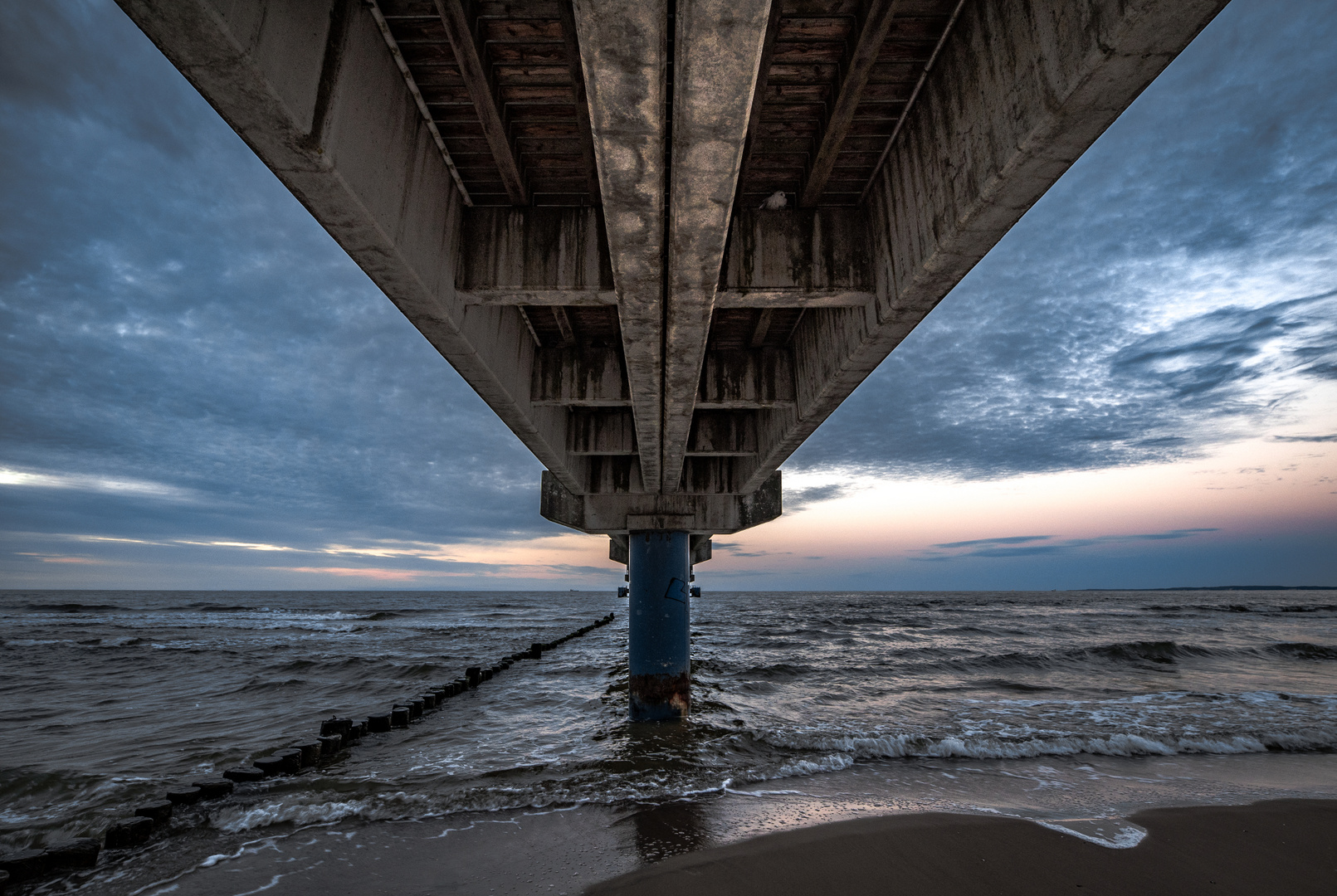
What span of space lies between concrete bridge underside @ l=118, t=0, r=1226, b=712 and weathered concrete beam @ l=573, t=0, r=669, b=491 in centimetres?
2

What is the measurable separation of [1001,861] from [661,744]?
21.5 ft

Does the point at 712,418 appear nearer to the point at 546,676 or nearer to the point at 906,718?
the point at 906,718

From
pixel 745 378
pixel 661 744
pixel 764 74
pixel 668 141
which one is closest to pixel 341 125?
pixel 668 141

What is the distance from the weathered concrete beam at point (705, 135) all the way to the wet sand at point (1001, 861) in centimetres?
537

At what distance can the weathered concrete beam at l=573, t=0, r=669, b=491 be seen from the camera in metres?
2.48

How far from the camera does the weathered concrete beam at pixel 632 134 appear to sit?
2.48 m

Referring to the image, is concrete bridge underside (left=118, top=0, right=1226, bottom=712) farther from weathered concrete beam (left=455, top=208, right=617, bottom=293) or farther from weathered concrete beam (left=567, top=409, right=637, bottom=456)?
weathered concrete beam (left=567, top=409, right=637, bottom=456)

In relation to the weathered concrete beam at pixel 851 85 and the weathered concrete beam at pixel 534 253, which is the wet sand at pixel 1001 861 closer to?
the weathered concrete beam at pixel 534 253

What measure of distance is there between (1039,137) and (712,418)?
8510 mm

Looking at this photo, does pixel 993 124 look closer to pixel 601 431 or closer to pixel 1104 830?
pixel 1104 830

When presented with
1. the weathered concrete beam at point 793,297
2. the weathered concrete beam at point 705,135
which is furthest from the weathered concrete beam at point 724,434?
the weathered concrete beam at point 705,135

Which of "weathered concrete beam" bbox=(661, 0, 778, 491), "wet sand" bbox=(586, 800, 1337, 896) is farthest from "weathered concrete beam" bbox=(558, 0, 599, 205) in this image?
"wet sand" bbox=(586, 800, 1337, 896)

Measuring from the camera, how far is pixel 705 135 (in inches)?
124

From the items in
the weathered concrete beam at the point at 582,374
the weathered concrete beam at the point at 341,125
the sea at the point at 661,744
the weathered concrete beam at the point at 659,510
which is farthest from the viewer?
the weathered concrete beam at the point at 659,510
